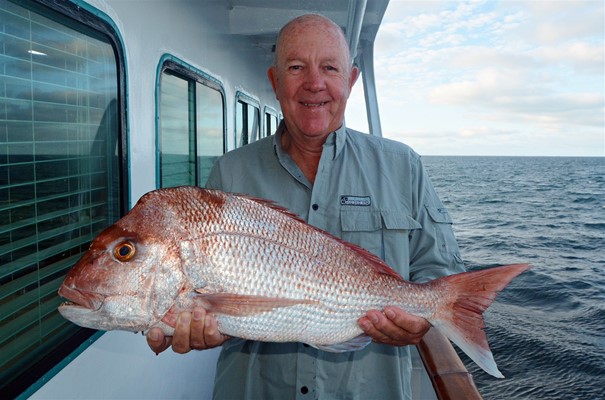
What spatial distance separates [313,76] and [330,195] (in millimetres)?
586

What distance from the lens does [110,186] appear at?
245cm

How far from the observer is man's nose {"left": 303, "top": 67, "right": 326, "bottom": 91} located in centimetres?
224

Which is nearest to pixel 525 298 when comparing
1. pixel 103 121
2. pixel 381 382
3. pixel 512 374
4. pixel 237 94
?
pixel 512 374

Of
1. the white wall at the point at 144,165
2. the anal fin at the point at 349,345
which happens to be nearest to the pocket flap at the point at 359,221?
the anal fin at the point at 349,345

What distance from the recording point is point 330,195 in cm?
225

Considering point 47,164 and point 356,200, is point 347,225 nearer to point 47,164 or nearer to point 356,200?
point 356,200

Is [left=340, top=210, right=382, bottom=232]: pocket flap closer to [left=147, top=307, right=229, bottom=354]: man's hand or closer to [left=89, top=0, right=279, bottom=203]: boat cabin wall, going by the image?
[left=147, top=307, right=229, bottom=354]: man's hand

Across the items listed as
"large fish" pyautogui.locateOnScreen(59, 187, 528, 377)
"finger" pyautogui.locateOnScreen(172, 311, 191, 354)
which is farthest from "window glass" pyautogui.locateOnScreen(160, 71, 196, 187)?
"finger" pyautogui.locateOnScreen(172, 311, 191, 354)

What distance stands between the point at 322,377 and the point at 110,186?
1.46m

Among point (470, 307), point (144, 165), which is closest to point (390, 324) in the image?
point (470, 307)

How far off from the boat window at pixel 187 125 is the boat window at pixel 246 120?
1024mm

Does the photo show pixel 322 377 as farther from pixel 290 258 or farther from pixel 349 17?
pixel 349 17

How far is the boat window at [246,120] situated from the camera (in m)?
5.95

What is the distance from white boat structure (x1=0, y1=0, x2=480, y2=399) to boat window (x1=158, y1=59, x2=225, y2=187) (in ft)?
0.07
